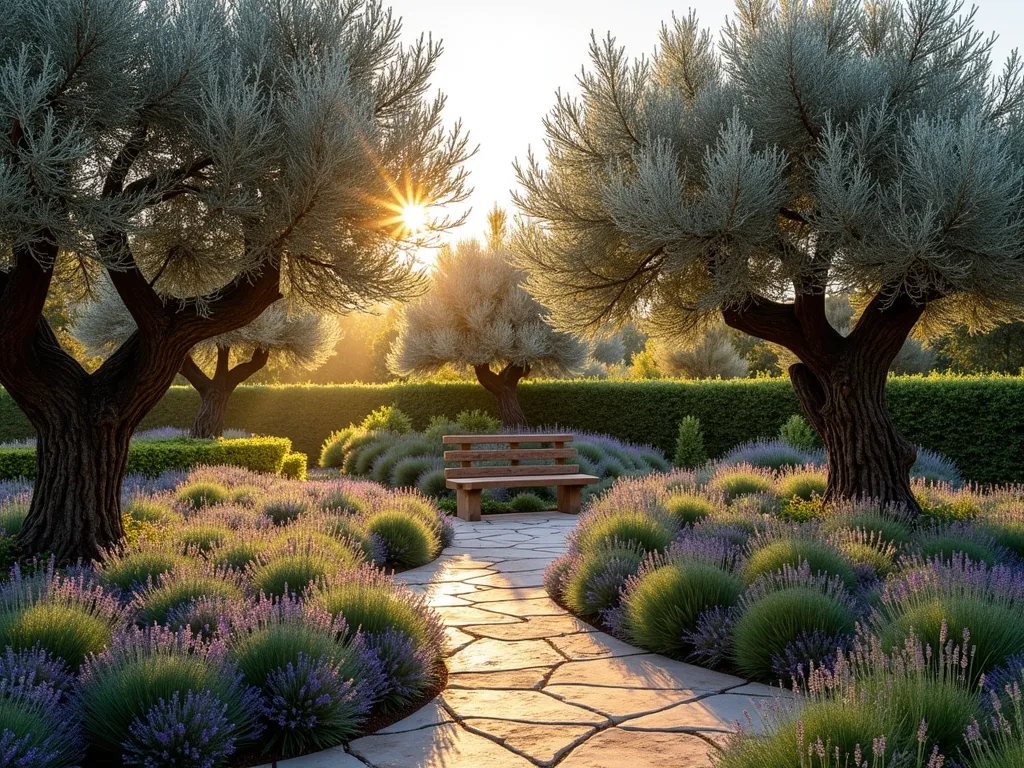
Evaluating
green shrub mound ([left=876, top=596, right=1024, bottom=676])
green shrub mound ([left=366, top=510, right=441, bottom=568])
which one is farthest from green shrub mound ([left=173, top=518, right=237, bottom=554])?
green shrub mound ([left=876, top=596, right=1024, bottom=676])

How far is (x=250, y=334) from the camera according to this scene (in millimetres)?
17891

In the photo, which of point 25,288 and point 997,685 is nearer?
point 997,685

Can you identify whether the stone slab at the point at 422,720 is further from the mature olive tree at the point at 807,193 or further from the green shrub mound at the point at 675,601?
the mature olive tree at the point at 807,193

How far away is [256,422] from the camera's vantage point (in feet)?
75.7

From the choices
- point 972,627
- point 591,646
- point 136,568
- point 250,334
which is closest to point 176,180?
point 136,568

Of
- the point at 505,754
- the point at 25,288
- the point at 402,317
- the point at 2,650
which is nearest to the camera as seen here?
the point at 505,754

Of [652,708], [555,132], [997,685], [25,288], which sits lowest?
[652,708]

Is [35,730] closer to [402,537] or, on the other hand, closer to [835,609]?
[835,609]

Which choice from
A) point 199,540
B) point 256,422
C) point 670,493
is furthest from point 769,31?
point 256,422

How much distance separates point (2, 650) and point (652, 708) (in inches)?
129

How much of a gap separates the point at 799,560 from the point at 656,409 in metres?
11.7

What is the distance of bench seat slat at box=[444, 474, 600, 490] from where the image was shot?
37.9 feet

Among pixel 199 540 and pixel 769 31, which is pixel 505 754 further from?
pixel 769 31

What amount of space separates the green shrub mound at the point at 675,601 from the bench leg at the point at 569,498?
22.2 ft
